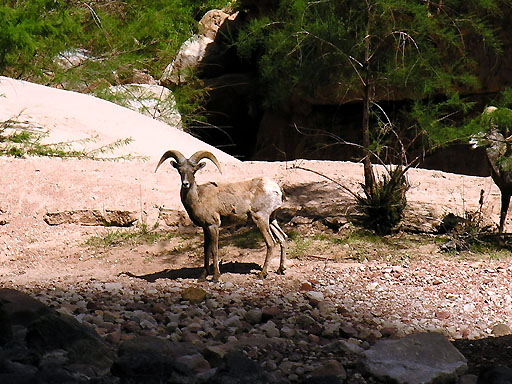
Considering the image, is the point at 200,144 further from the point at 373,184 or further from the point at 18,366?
the point at 18,366

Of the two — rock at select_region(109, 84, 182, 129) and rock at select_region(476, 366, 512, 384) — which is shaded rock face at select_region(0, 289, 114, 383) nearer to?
rock at select_region(476, 366, 512, 384)

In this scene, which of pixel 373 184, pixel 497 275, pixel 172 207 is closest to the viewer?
pixel 497 275

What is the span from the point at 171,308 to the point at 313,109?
446 inches

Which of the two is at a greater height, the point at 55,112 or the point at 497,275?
the point at 55,112

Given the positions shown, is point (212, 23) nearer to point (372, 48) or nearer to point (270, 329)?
point (372, 48)

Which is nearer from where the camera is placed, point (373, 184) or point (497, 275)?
point (497, 275)

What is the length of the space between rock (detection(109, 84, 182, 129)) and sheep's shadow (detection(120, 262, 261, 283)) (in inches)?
397

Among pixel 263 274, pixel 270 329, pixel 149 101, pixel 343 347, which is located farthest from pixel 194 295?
pixel 149 101

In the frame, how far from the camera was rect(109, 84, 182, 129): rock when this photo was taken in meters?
17.1

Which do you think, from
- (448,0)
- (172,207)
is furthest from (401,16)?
(172,207)

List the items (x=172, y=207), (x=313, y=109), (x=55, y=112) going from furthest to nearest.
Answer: (x=313, y=109) → (x=55, y=112) → (x=172, y=207)

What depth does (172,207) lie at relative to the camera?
9.13 m

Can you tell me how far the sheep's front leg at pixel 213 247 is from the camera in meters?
6.57

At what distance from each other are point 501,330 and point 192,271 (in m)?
2.96
